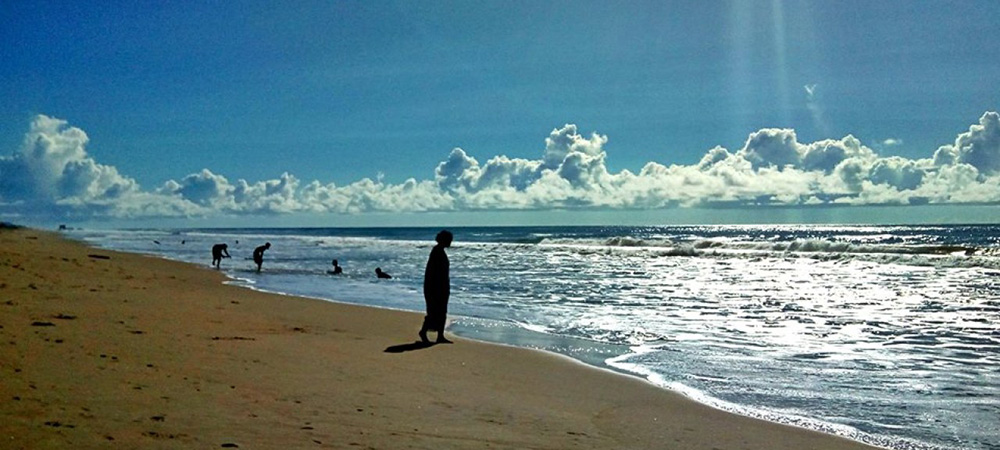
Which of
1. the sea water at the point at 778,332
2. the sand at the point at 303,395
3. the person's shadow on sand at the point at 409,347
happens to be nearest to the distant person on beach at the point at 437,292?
the person's shadow on sand at the point at 409,347

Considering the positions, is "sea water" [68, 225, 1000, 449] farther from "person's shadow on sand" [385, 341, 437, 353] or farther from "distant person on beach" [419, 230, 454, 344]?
"person's shadow on sand" [385, 341, 437, 353]

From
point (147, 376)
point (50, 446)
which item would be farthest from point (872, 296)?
point (50, 446)

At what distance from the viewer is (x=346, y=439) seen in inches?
207

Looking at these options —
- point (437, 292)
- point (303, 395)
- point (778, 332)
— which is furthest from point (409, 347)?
point (778, 332)

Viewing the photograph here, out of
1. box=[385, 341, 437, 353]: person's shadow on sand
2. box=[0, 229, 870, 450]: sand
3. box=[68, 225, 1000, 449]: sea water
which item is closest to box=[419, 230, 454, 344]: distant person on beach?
box=[385, 341, 437, 353]: person's shadow on sand

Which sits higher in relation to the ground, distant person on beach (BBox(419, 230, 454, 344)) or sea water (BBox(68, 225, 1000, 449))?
distant person on beach (BBox(419, 230, 454, 344))

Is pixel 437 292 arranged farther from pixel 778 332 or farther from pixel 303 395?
pixel 778 332

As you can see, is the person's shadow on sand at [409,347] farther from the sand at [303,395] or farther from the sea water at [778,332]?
the sea water at [778,332]

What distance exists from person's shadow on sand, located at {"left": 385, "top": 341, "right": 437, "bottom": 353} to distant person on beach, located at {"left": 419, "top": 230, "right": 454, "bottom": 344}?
0.59ft

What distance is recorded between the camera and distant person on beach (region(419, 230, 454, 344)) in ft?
38.5

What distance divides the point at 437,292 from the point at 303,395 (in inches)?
208

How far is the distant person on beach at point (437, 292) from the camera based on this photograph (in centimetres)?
1174

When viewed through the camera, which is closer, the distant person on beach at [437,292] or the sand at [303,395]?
the sand at [303,395]

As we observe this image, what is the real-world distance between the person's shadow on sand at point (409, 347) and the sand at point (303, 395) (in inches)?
5.4
